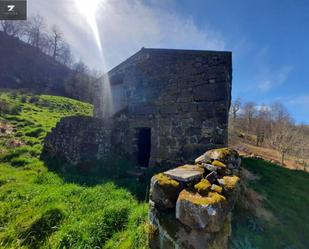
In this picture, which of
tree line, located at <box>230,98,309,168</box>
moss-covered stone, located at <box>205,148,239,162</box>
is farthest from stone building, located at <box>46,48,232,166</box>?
tree line, located at <box>230,98,309,168</box>

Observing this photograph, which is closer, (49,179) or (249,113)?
(49,179)

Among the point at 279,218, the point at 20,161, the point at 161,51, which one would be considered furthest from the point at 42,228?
the point at 161,51

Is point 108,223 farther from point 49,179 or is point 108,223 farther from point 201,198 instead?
point 49,179

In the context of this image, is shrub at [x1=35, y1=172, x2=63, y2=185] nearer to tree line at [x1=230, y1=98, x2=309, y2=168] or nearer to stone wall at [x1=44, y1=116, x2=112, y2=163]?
stone wall at [x1=44, y1=116, x2=112, y2=163]

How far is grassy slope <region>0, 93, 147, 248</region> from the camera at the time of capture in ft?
13.9

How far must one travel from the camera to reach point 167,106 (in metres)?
8.20

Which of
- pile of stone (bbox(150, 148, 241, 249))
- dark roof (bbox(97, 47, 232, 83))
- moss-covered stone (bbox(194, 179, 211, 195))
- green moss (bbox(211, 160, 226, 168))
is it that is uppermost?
dark roof (bbox(97, 47, 232, 83))

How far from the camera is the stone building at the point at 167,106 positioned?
23.8ft

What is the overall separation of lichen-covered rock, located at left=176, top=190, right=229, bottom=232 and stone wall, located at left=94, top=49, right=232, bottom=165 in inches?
180

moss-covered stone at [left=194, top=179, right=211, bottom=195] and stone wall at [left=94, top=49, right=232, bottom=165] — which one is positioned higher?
stone wall at [left=94, top=49, right=232, bottom=165]

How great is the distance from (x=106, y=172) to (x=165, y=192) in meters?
5.25

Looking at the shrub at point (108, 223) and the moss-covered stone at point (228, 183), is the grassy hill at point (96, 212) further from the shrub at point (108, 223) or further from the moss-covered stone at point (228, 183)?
the moss-covered stone at point (228, 183)

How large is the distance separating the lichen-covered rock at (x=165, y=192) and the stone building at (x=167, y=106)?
14.5 feet

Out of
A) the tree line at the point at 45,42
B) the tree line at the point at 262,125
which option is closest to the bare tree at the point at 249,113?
the tree line at the point at 262,125
